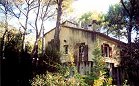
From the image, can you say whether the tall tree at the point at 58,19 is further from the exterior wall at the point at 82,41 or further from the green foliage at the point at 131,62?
the green foliage at the point at 131,62

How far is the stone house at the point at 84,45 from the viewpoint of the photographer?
77.4ft

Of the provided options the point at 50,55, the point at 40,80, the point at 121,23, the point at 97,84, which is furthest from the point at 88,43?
the point at 97,84

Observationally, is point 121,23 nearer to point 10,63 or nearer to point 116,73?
point 116,73

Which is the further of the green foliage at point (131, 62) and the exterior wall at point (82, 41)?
the exterior wall at point (82, 41)

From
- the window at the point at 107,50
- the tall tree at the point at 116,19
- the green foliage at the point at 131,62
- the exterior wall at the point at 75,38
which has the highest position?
the tall tree at the point at 116,19

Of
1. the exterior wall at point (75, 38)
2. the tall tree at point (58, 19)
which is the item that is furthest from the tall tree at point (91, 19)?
the tall tree at point (58, 19)

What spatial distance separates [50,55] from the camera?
17344 millimetres

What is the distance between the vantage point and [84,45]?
24266 mm

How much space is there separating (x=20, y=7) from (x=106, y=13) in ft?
29.9

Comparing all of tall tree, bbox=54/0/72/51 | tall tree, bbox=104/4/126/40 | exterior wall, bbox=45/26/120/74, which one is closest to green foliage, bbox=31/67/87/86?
tall tree, bbox=54/0/72/51

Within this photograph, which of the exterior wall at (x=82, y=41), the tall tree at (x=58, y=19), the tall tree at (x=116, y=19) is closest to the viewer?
the tall tree at (x=58, y=19)

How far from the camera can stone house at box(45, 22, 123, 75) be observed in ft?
77.4

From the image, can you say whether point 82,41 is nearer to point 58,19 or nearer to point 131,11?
point 131,11

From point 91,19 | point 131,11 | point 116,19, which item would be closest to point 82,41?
point 131,11
